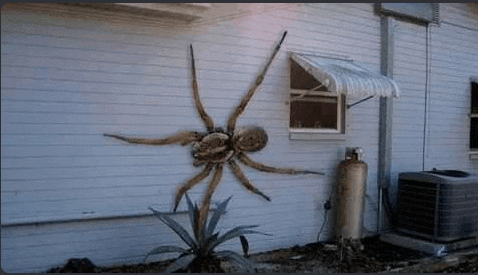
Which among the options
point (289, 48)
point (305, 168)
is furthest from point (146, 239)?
point (289, 48)

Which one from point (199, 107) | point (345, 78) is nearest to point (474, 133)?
point (345, 78)

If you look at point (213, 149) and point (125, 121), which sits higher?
point (125, 121)

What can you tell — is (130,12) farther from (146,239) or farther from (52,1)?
(146,239)

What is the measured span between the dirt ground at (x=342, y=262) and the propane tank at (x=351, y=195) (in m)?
0.26

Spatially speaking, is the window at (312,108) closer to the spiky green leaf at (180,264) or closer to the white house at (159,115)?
the white house at (159,115)

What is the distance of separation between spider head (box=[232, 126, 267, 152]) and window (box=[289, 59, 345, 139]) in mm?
517

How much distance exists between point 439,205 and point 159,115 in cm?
406

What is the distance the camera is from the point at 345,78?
6.38 meters

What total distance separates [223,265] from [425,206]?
3.20m

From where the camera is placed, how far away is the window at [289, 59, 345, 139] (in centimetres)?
712

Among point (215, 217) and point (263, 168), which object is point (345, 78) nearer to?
point (263, 168)

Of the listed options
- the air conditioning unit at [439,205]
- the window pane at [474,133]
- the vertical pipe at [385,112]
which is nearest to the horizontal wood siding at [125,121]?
the vertical pipe at [385,112]

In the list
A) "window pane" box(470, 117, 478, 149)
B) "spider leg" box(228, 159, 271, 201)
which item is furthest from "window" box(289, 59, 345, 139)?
"window pane" box(470, 117, 478, 149)

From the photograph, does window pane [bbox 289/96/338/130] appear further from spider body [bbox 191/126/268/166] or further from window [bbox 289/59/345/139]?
Result: spider body [bbox 191/126/268/166]
